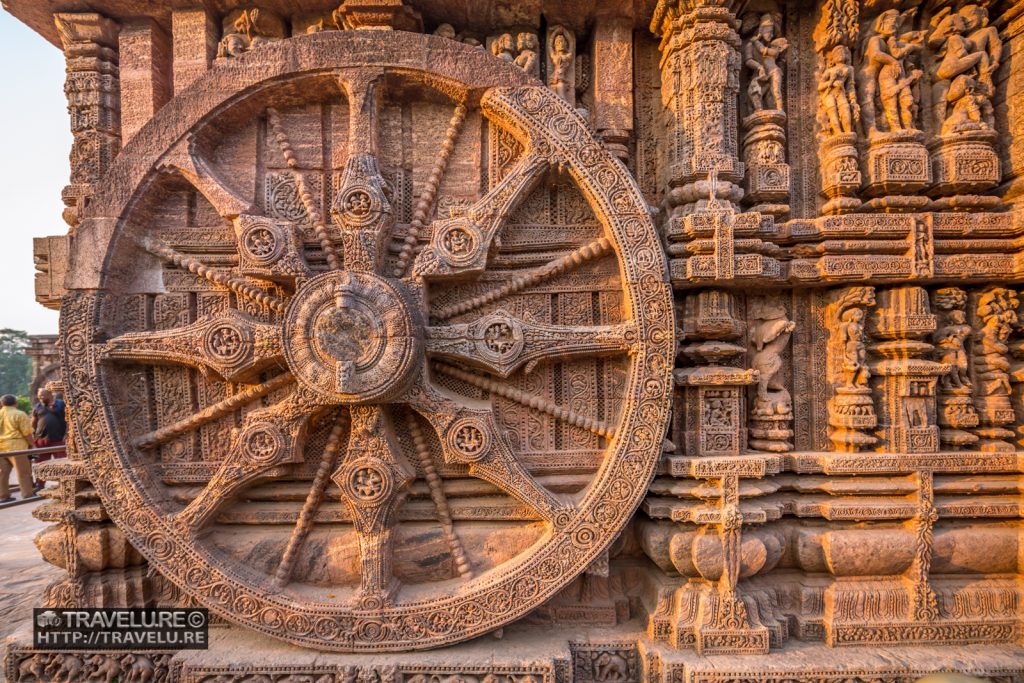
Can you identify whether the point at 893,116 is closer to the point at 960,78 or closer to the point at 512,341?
the point at 960,78

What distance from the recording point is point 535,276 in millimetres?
3164

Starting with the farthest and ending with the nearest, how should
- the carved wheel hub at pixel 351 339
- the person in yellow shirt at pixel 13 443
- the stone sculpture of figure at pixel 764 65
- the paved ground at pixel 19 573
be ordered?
the person in yellow shirt at pixel 13 443 → the paved ground at pixel 19 573 → the stone sculpture of figure at pixel 764 65 → the carved wheel hub at pixel 351 339

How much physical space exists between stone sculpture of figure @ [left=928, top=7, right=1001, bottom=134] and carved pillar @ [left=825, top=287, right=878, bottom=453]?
1.46 m

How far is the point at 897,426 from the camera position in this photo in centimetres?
309

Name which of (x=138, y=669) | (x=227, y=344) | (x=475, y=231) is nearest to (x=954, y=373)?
(x=475, y=231)

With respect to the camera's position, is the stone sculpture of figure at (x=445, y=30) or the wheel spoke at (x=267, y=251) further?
the stone sculpture of figure at (x=445, y=30)

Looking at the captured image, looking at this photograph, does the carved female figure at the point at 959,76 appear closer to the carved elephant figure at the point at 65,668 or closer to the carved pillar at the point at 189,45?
the carved pillar at the point at 189,45

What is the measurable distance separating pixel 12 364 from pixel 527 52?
49109mm

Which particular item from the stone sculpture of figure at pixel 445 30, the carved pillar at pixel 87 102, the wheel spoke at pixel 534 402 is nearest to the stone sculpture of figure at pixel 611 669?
the wheel spoke at pixel 534 402

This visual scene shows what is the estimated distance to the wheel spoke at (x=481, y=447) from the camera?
9.64 ft

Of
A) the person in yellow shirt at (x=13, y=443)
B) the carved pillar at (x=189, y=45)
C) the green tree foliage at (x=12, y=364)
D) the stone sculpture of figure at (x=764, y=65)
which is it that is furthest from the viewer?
the green tree foliage at (x=12, y=364)

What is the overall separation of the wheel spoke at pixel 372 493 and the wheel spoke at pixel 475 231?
42.5 inches

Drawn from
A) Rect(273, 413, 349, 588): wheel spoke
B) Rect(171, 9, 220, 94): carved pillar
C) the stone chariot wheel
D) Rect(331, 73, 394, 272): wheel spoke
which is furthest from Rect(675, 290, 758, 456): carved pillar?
Rect(171, 9, 220, 94): carved pillar

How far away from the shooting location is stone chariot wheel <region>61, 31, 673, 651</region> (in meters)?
2.91
